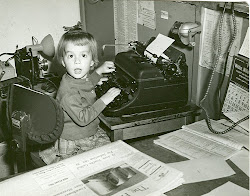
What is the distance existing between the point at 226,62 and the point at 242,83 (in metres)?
0.17

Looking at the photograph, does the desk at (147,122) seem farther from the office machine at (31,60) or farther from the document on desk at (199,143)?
the office machine at (31,60)

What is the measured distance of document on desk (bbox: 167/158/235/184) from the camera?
131 cm

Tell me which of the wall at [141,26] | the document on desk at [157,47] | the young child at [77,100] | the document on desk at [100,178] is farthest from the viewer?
the wall at [141,26]

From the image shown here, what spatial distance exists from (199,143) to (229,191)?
1.27 feet

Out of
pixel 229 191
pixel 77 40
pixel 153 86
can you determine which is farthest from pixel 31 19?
pixel 229 191

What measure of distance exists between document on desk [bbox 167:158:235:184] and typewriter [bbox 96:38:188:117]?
0.50 m

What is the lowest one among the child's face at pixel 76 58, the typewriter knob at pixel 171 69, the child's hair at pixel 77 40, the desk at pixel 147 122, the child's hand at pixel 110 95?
the desk at pixel 147 122

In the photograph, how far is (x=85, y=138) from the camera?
191cm

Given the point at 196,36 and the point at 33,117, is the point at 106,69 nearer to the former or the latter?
the point at 196,36

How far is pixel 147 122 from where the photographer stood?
6.03 feet

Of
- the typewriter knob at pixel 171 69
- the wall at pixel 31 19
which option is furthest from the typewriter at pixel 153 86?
the wall at pixel 31 19

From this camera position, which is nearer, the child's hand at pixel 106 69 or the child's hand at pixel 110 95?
the child's hand at pixel 110 95

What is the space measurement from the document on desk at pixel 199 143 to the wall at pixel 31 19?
2.22 metres

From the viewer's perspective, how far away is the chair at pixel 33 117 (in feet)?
4.26
